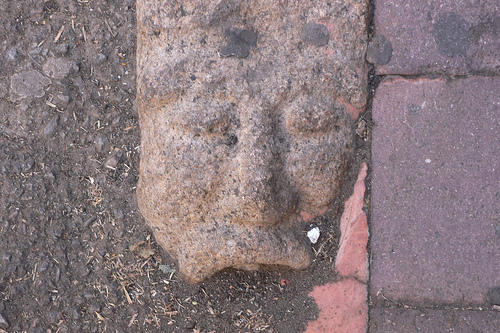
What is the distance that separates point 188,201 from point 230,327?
564 mm

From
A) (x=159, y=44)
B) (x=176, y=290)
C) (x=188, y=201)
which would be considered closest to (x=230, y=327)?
(x=176, y=290)

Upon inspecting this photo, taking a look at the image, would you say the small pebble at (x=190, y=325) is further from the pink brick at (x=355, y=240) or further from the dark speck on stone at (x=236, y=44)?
the dark speck on stone at (x=236, y=44)

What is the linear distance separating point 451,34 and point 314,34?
55 centimetres

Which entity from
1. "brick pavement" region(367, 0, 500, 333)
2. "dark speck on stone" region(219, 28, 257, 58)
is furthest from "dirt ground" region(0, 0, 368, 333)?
"dark speck on stone" region(219, 28, 257, 58)

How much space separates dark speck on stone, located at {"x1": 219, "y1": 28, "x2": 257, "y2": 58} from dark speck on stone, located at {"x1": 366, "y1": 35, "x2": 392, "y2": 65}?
488 mm

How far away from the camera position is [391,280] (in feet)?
5.90

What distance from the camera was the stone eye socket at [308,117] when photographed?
1669 millimetres

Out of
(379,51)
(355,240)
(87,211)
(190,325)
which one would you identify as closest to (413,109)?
(379,51)

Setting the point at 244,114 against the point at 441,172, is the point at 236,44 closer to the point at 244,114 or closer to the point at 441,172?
the point at 244,114

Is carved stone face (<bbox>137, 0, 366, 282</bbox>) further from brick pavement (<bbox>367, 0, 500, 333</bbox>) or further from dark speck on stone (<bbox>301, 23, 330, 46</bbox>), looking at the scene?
brick pavement (<bbox>367, 0, 500, 333</bbox>)

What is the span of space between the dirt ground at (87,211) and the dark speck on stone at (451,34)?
484mm

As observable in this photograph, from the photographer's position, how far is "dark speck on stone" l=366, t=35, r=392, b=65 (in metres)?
1.80

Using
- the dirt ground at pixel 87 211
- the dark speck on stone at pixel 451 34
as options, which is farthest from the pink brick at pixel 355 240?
the dark speck on stone at pixel 451 34

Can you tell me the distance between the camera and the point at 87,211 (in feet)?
6.37
